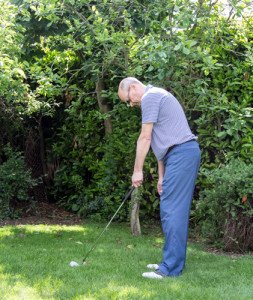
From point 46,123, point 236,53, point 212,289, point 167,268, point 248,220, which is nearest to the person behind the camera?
point 212,289

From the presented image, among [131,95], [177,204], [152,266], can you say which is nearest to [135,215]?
[152,266]

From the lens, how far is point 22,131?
10.1 metres

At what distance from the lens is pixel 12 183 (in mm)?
9039

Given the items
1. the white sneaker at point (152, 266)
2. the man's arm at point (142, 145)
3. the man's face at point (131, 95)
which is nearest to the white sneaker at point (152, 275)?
the white sneaker at point (152, 266)

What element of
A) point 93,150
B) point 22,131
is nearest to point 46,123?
point 22,131

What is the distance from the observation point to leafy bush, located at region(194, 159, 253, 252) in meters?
5.97

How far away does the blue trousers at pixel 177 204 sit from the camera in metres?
5.02

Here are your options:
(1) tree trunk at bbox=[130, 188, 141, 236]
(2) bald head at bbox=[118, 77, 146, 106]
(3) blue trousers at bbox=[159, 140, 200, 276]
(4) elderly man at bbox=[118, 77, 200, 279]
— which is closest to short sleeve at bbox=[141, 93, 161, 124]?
(4) elderly man at bbox=[118, 77, 200, 279]

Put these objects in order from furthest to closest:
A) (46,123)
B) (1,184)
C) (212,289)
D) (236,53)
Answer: (46,123), (1,184), (236,53), (212,289)

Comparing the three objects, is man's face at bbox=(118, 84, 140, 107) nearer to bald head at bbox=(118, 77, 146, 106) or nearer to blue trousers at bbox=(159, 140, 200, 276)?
bald head at bbox=(118, 77, 146, 106)

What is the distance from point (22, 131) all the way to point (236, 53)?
4562 millimetres

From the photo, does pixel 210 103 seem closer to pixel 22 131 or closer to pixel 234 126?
pixel 234 126

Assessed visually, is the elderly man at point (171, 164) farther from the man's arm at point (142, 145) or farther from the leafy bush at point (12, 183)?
the leafy bush at point (12, 183)

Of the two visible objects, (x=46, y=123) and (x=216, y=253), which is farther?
(x=46, y=123)
